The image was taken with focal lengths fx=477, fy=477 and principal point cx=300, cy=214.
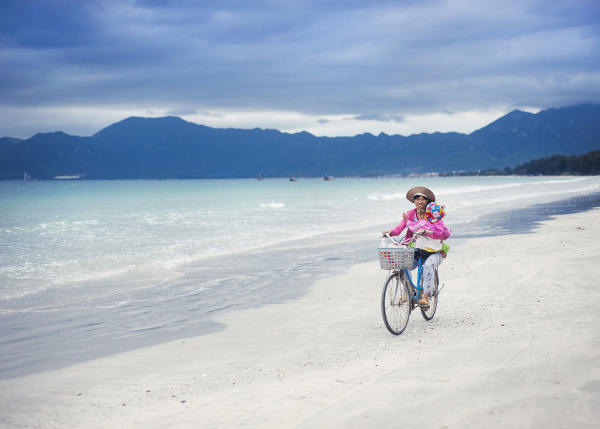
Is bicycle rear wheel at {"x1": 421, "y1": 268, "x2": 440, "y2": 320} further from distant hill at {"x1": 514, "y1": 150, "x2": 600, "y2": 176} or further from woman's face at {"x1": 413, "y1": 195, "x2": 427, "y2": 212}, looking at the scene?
distant hill at {"x1": 514, "y1": 150, "x2": 600, "y2": 176}

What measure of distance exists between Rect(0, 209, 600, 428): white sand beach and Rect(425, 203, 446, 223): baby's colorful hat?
164 cm

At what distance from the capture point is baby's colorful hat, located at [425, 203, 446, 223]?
6672mm

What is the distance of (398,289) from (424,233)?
34.7 inches

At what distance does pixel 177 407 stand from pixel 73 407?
3.57 ft

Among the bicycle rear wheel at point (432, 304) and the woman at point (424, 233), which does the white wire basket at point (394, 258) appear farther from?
the bicycle rear wheel at point (432, 304)

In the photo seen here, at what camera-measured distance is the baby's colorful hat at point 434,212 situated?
667 cm

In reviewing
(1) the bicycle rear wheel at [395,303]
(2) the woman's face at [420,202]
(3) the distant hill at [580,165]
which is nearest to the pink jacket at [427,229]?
(2) the woman's face at [420,202]

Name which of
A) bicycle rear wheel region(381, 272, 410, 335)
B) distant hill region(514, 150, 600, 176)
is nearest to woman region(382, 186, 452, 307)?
bicycle rear wheel region(381, 272, 410, 335)

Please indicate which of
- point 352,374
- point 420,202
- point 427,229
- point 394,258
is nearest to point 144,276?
point 394,258

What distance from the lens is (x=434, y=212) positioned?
21.9 ft

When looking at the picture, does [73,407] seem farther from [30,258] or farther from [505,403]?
[30,258]

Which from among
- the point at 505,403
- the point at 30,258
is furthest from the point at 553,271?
the point at 30,258

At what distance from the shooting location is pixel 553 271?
1049 cm

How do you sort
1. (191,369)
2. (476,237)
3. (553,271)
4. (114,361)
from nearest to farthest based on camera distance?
(191,369) → (114,361) → (553,271) → (476,237)
